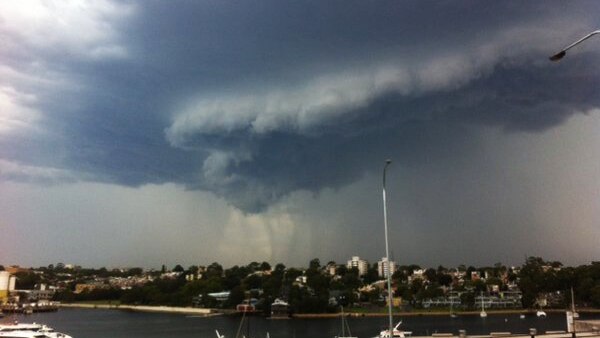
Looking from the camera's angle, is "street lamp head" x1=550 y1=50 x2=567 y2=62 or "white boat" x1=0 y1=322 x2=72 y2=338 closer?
"street lamp head" x1=550 y1=50 x2=567 y2=62

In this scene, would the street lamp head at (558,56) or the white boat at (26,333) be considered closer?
the street lamp head at (558,56)

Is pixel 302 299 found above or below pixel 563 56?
below

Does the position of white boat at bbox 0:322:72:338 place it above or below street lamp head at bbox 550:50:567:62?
below

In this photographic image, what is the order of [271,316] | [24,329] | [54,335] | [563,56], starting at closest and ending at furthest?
[563,56] → [54,335] → [24,329] → [271,316]

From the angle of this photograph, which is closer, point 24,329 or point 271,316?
point 24,329

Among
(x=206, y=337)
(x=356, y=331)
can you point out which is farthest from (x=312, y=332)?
(x=206, y=337)

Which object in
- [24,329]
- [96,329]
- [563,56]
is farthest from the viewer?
[96,329]

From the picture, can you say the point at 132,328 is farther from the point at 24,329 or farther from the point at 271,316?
the point at 271,316

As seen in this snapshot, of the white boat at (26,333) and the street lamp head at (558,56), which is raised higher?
the street lamp head at (558,56)

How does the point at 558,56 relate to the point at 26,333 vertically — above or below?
above

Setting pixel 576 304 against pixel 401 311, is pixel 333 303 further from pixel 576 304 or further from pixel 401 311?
pixel 576 304

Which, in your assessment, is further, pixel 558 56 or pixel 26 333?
pixel 26 333
